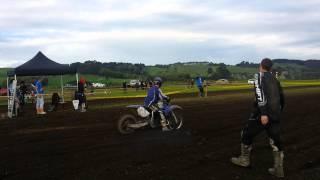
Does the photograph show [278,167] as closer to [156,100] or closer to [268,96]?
[268,96]

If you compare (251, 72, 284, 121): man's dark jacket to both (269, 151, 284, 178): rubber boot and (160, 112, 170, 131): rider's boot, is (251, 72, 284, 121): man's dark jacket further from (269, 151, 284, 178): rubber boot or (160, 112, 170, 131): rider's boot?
(160, 112, 170, 131): rider's boot

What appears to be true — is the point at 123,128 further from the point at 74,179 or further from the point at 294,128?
the point at 74,179

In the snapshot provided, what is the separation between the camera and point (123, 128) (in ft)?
48.4

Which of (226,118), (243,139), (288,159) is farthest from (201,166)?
(226,118)

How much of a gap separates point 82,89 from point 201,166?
1673cm

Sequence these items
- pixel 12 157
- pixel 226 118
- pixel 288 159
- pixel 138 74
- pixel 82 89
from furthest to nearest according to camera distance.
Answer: pixel 138 74 → pixel 82 89 → pixel 226 118 → pixel 12 157 → pixel 288 159

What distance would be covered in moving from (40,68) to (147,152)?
55.3ft

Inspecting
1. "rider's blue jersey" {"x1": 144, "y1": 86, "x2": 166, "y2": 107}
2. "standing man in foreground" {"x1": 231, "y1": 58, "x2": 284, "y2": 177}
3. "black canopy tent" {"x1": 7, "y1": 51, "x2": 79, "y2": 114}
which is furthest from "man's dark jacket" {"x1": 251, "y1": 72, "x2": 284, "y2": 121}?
"black canopy tent" {"x1": 7, "y1": 51, "x2": 79, "y2": 114}

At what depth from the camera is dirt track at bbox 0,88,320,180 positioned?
9.12 metres

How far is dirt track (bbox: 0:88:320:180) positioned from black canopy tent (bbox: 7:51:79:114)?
938 cm

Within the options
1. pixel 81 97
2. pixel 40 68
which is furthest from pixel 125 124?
pixel 40 68

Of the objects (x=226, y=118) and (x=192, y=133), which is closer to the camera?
(x=192, y=133)

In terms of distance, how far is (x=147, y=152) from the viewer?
11266 mm

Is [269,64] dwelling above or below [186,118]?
above
